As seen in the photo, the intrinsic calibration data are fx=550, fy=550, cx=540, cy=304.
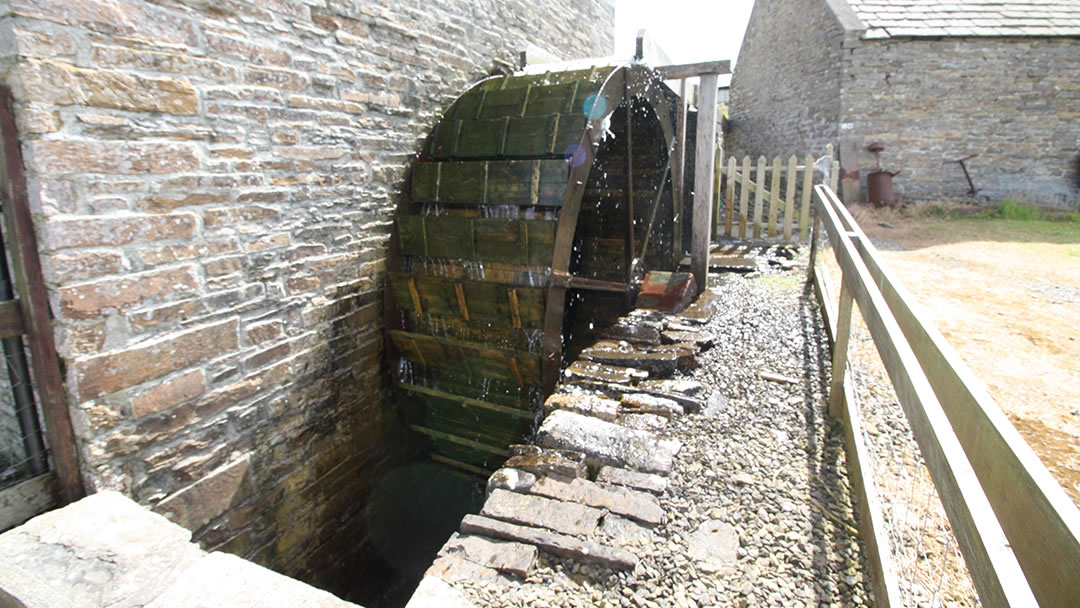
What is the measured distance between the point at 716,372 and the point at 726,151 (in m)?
13.5

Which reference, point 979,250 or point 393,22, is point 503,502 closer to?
point 393,22

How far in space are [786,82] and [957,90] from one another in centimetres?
330

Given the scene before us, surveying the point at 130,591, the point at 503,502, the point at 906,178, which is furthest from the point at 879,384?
the point at 906,178

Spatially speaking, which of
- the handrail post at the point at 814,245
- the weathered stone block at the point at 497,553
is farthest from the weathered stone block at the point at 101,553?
the handrail post at the point at 814,245

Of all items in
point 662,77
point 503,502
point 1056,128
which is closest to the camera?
point 503,502

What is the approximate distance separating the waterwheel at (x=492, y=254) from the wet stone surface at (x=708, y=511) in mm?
889

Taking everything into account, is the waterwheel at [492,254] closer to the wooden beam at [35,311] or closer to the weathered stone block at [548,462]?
the weathered stone block at [548,462]

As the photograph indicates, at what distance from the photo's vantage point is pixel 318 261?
11.3 ft

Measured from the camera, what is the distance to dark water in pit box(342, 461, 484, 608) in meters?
4.24

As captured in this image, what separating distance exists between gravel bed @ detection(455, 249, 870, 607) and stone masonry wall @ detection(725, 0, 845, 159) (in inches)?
394

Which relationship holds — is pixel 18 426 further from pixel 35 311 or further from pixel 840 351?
pixel 840 351

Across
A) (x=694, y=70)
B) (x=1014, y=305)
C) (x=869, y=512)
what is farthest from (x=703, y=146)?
(x=869, y=512)

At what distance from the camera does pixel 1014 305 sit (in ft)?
16.2

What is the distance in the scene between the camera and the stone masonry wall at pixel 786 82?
11203 mm
